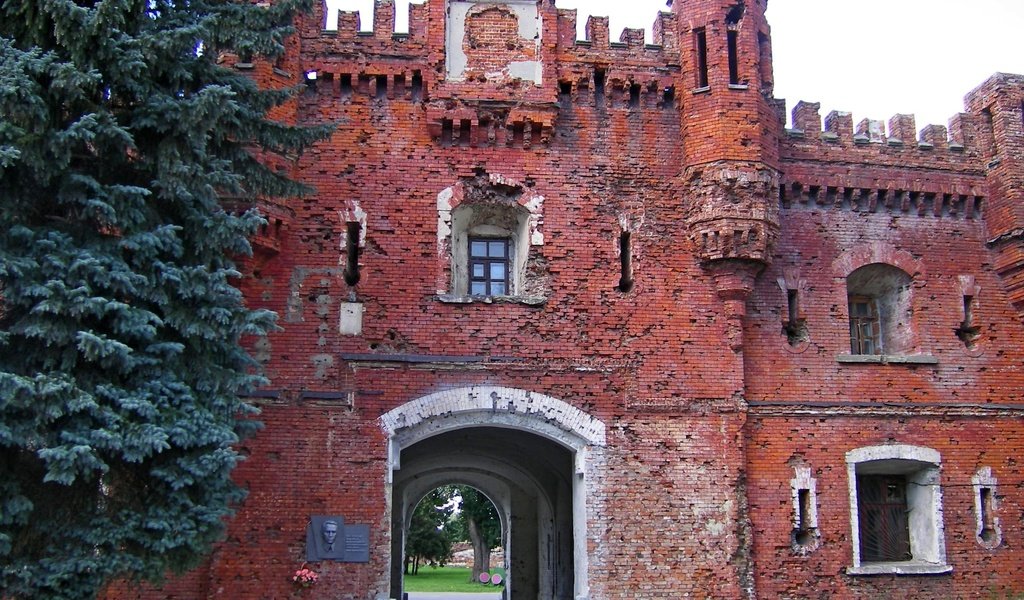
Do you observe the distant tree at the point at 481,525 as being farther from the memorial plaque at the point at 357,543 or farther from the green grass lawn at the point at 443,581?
the memorial plaque at the point at 357,543

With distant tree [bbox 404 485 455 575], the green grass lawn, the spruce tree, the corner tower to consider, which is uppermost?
the corner tower

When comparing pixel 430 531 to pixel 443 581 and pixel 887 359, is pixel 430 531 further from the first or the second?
pixel 887 359

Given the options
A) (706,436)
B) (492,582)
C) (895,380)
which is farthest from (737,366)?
(492,582)

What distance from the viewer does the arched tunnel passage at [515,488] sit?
1716cm

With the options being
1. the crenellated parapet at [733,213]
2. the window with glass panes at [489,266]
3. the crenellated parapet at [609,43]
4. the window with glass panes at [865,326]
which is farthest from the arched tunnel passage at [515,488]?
the crenellated parapet at [609,43]

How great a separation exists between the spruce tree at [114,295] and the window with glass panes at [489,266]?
16.0 ft

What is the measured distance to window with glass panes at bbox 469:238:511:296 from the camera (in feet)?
48.3

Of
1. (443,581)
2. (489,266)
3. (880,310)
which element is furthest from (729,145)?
(443,581)

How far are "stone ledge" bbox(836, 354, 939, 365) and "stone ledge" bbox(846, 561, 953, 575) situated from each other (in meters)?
2.97

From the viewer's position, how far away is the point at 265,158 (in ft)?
44.4

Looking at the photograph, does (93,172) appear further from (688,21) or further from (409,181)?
(688,21)

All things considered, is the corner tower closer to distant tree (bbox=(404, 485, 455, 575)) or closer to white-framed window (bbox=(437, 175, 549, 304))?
white-framed window (bbox=(437, 175, 549, 304))

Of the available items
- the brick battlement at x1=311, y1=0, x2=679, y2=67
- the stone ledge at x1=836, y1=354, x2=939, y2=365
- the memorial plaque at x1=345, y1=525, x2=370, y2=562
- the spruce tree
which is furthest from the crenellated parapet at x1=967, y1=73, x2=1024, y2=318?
the spruce tree

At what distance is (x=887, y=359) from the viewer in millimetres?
14898
